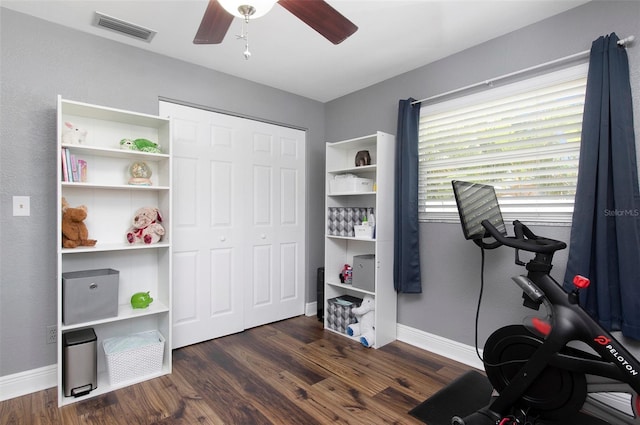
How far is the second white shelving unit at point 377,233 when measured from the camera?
9.73 ft

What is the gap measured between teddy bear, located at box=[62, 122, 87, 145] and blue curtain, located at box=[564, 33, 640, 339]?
3280 mm

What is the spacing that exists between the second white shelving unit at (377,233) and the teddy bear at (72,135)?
208 centimetres

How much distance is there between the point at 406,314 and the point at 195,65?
298 cm

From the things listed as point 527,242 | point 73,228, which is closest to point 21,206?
point 73,228

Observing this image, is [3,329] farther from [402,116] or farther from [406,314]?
[402,116]

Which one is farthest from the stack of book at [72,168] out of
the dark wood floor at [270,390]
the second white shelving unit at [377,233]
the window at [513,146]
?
the window at [513,146]

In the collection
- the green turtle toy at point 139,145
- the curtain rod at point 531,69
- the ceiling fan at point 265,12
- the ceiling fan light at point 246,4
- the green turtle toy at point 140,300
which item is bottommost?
the green turtle toy at point 140,300

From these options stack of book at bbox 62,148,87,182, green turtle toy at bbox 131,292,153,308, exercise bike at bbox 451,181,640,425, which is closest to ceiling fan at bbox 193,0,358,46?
exercise bike at bbox 451,181,640,425

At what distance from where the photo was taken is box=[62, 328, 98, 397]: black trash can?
6.91 feet

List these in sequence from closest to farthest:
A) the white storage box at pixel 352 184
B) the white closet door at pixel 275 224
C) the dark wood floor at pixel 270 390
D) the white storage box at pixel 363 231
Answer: the dark wood floor at pixel 270 390
the white storage box at pixel 363 231
the white storage box at pixel 352 184
the white closet door at pixel 275 224

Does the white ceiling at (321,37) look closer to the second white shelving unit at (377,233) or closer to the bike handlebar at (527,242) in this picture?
the second white shelving unit at (377,233)

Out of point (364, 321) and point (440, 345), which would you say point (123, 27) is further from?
point (440, 345)

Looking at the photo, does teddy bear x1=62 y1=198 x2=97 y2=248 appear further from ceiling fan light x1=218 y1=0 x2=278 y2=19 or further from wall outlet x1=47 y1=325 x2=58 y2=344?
ceiling fan light x1=218 y1=0 x2=278 y2=19

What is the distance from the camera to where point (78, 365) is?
6.98 ft
